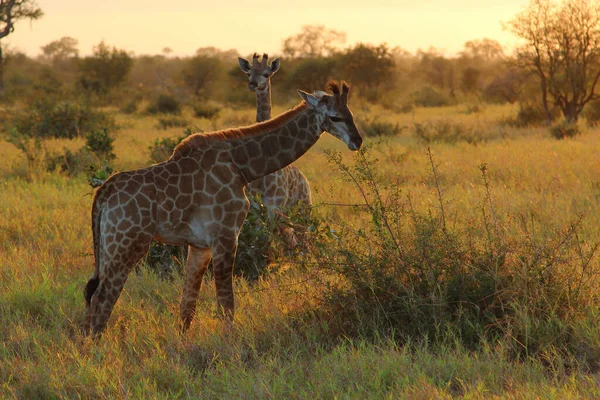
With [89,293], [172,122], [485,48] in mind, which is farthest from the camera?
[485,48]

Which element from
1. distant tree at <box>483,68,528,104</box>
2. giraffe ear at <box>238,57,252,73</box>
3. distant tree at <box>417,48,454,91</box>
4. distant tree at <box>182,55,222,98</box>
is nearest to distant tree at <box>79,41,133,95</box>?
distant tree at <box>182,55,222,98</box>

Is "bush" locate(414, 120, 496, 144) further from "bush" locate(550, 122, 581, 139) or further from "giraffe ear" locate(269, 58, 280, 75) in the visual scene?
"giraffe ear" locate(269, 58, 280, 75)

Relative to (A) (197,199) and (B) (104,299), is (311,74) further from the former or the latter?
(B) (104,299)

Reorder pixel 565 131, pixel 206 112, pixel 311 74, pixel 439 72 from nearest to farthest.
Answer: pixel 565 131 → pixel 206 112 → pixel 311 74 → pixel 439 72

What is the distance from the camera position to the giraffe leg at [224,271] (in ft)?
15.4

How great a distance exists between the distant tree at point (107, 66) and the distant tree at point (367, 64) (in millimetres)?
12046

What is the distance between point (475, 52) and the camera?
10550cm

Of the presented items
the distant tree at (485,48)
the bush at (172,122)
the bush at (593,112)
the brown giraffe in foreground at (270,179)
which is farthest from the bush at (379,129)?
the distant tree at (485,48)

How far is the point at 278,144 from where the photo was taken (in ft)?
16.3

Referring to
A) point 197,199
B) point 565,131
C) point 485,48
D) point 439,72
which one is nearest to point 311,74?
point 565,131

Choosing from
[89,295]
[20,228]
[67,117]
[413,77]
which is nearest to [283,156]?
[89,295]

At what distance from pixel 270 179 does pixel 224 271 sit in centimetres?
217

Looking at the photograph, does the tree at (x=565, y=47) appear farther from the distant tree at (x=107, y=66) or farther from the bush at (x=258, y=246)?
the distant tree at (x=107, y=66)

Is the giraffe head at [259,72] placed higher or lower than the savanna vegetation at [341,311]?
higher
